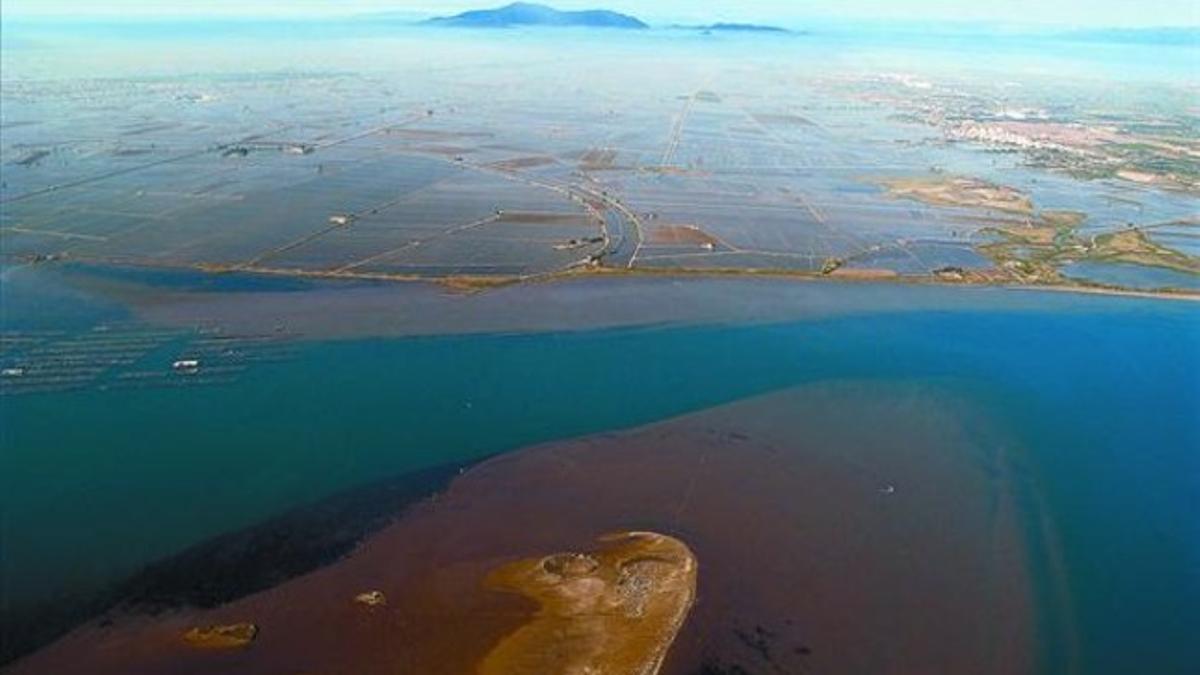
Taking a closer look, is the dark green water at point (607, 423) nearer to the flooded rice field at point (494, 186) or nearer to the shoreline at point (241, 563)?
the shoreline at point (241, 563)

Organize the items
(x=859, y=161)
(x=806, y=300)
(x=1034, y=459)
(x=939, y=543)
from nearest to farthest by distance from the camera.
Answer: (x=939, y=543) < (x=1034, y=459) < (x=806, y=300) < (x=859, y=161)

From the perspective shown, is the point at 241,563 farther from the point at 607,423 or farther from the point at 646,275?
the point at 646,275

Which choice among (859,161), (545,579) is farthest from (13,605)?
(859,161)

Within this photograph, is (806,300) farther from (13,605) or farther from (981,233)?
(13,605)

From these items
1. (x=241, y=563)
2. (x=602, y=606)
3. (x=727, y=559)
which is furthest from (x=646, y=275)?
(x=241, y=563)

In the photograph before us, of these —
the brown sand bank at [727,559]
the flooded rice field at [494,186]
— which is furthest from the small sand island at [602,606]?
the flooded rice field at [494,186]
